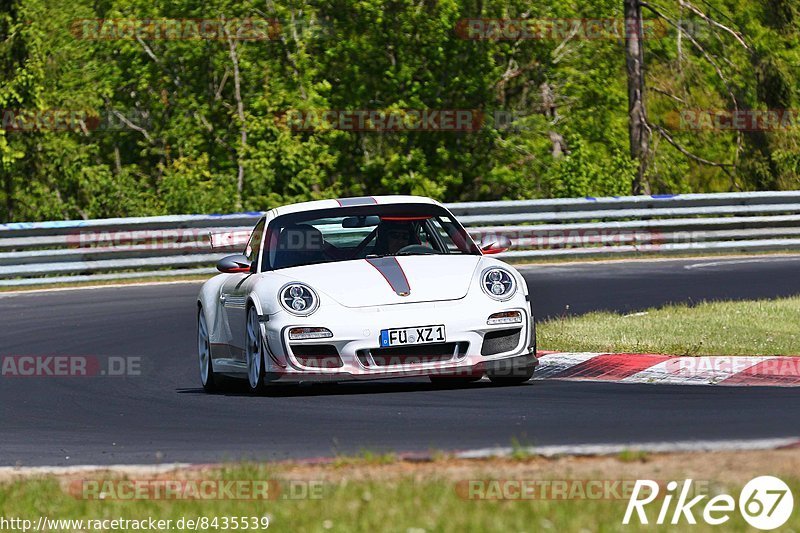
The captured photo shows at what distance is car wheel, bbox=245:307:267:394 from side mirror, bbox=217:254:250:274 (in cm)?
54

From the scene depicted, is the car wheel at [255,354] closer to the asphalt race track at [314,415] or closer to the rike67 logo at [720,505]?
the asphalt race track at [314,415]

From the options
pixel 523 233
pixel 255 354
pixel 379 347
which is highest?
pixel 379 347

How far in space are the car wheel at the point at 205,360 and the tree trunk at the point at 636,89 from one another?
18473mm

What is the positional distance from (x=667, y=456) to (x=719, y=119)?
29526mm

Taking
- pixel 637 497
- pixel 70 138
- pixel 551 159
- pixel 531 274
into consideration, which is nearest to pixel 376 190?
pixel 551 159

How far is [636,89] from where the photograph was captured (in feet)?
98.3

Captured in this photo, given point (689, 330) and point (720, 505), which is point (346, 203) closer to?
point (689, 330)

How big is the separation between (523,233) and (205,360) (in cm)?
1263

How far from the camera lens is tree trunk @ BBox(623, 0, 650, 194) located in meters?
29.5

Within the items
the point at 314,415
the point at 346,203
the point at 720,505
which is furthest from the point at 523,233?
the point at 720,505

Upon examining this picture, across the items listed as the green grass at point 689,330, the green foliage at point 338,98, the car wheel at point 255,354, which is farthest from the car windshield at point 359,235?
the green foliage at point 338,98

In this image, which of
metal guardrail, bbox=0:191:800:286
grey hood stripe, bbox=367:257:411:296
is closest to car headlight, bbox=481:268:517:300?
grey hood stripe, bbox=367:257:411:296

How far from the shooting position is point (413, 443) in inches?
295

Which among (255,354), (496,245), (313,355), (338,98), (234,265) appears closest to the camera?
(313,355)
